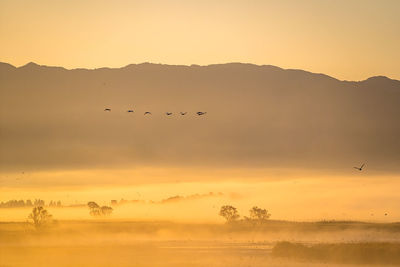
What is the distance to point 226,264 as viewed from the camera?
12069cm

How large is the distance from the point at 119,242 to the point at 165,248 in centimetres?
2127

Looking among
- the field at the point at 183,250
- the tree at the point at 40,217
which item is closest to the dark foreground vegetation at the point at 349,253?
the field at the point at 183,250

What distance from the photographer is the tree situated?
19038 centimetres

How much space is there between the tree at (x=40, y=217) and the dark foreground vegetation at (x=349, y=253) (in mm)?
72631

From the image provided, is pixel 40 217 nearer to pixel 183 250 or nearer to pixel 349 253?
pixel 183 250

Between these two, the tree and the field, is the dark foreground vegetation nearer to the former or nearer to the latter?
the field

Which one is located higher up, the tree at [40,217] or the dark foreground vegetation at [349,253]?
the tree at [40,217]

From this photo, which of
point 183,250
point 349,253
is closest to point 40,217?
point 183,250

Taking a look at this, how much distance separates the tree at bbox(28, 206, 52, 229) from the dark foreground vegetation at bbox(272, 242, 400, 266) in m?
72.6

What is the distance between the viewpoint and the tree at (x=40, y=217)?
190 meters

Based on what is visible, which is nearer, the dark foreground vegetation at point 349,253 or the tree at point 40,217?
the dark foreground vegetation at point 349,253

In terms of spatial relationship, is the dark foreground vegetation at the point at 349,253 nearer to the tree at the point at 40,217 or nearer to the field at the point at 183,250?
the field at the point at 183,250

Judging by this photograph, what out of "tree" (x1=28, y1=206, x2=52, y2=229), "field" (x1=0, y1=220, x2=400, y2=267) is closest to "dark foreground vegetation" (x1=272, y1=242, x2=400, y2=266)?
"field" (x1=0, y1=220, x2=400, y2=267)

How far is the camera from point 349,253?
12262cm
